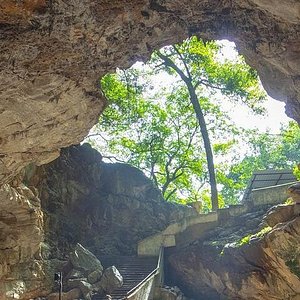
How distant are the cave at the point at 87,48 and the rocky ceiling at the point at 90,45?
2cm

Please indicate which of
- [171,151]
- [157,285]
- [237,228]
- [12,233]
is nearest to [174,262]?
[157,285]

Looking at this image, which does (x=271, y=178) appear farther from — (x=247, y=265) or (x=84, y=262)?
(x=84, y=262)

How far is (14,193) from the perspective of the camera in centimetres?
1182

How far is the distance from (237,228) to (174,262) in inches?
117

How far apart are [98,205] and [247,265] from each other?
8.35 metres

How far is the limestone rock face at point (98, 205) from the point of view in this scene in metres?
17.6

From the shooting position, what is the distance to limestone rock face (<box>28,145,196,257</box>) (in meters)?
17.6

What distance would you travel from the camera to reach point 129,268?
15.6 metres

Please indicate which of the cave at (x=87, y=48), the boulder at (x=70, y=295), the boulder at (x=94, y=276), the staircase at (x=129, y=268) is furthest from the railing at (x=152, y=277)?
the cave at (x=87, y=48)

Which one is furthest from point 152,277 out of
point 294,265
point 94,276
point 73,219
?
point 73,219

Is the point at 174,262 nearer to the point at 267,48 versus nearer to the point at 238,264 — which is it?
the point at 238,264

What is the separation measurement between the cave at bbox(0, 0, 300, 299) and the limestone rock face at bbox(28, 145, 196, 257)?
24.0 ft

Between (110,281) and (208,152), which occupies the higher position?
(208,152)

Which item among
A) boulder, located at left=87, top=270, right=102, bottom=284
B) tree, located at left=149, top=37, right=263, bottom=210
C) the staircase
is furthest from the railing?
tree, located at left=149, top=37, right=263, bottom=210
